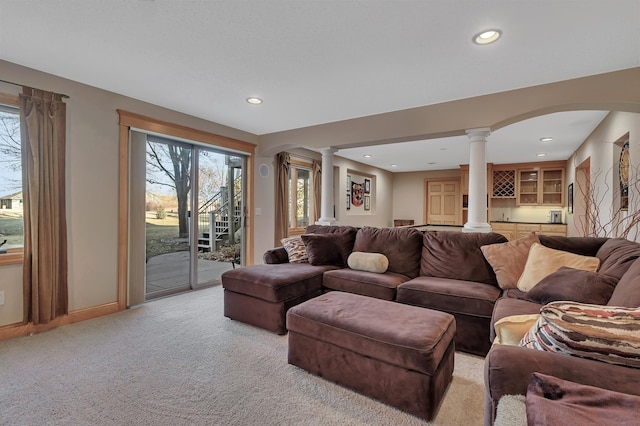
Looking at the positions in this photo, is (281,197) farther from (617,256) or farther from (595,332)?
(595,332)

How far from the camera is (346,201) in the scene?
275 inches

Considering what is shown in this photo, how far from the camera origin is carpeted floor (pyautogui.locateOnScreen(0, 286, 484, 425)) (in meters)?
1.63

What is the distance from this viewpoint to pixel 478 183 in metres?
3.29

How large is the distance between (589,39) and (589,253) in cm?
164

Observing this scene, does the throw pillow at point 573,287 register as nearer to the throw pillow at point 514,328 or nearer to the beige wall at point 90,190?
the throw pillow at point 514,328

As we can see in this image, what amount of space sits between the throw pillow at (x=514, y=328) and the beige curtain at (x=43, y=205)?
3605mm

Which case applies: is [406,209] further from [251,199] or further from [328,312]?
[328,312]

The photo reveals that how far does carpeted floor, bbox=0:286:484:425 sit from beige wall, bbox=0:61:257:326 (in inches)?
17.6

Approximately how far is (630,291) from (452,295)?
44.6 inches

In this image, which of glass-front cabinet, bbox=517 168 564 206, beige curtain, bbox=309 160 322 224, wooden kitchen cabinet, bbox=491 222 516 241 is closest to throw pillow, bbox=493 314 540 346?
beige curtain, bbox=309 160 322 224

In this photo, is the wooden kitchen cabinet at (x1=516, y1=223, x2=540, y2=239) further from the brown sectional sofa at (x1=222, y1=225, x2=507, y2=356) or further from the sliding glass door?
the sliding glass door

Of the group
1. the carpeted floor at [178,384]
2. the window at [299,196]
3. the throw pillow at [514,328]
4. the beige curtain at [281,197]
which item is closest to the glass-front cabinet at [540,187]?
the window at [299,196]

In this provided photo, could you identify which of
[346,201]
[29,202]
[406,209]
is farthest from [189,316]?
[406,209]

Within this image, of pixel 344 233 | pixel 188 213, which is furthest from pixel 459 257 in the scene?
pixel 188 213
